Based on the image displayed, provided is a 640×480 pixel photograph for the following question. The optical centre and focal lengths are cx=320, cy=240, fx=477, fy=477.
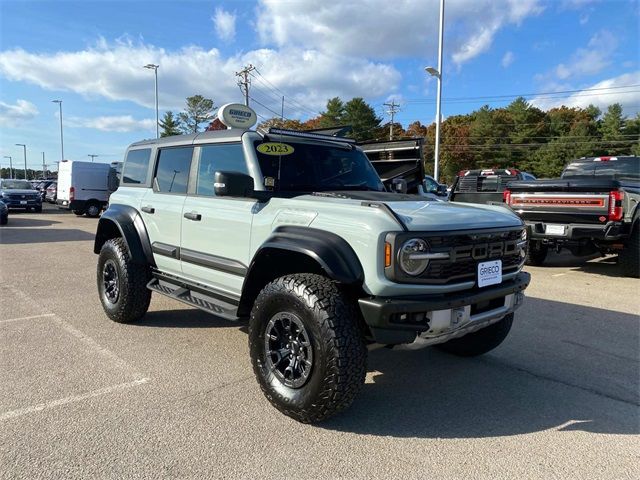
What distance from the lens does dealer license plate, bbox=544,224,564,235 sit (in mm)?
8133

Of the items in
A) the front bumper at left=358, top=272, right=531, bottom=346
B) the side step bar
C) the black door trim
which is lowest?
the side step bar

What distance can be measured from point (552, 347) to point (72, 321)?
16.5 ft

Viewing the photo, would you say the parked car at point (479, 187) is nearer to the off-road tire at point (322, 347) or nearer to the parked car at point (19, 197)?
the off-road tire at point (322, 347)

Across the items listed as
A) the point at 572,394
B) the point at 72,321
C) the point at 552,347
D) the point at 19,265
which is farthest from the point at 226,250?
the point at 19,265

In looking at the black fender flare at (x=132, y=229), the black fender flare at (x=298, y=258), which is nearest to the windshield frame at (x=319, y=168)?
the black fender flare at (x=298, y=258)

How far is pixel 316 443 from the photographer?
2861 millimetres

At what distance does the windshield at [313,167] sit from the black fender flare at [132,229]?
1.81 meters

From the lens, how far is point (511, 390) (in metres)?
3.68

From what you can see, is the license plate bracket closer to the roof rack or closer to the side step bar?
the roof rack

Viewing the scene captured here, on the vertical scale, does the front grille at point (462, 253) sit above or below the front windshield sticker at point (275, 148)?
below

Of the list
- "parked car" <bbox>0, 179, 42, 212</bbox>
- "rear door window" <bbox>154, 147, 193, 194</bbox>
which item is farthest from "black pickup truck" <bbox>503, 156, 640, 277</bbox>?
"parked car" <bbox>0, 179, 42, 212</bbox>

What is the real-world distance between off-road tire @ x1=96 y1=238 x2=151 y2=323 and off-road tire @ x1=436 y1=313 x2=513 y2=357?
3105 mm

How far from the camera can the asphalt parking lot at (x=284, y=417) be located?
2.65 metres

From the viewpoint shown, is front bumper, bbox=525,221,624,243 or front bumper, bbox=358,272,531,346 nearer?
front bumper, bbox=358,272,531,346
